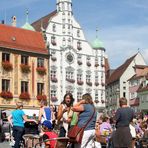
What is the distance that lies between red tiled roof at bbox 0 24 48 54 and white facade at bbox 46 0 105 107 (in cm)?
234

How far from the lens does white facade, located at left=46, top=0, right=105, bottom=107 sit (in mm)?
55125

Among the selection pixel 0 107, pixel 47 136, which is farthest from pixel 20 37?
pixel 47 136

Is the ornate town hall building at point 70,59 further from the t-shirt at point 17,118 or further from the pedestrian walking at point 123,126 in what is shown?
the pedestrian walking at point 123,126

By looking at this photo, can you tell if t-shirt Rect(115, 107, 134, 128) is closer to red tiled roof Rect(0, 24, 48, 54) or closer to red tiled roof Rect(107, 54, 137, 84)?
red tiled roof Rect(0, 24, 48, 54)

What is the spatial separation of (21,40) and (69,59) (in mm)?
7987

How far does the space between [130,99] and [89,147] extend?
6605cm

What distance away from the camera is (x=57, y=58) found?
55.5 meters

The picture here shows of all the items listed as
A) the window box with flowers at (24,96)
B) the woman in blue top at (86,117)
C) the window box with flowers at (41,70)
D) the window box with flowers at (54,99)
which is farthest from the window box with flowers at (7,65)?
the woman in blue top at (86,117)

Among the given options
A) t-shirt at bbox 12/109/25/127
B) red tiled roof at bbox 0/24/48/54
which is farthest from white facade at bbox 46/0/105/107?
t-shirt at bbox 12/109/25/127

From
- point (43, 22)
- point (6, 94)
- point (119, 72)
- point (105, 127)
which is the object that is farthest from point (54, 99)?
point (105, 127)

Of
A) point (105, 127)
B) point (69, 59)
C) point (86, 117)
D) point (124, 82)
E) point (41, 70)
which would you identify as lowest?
point (105, 127)

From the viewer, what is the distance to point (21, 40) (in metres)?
51.4

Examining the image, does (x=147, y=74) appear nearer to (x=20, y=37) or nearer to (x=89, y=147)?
(x=20, y=37)

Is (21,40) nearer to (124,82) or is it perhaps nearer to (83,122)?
(124,82)
